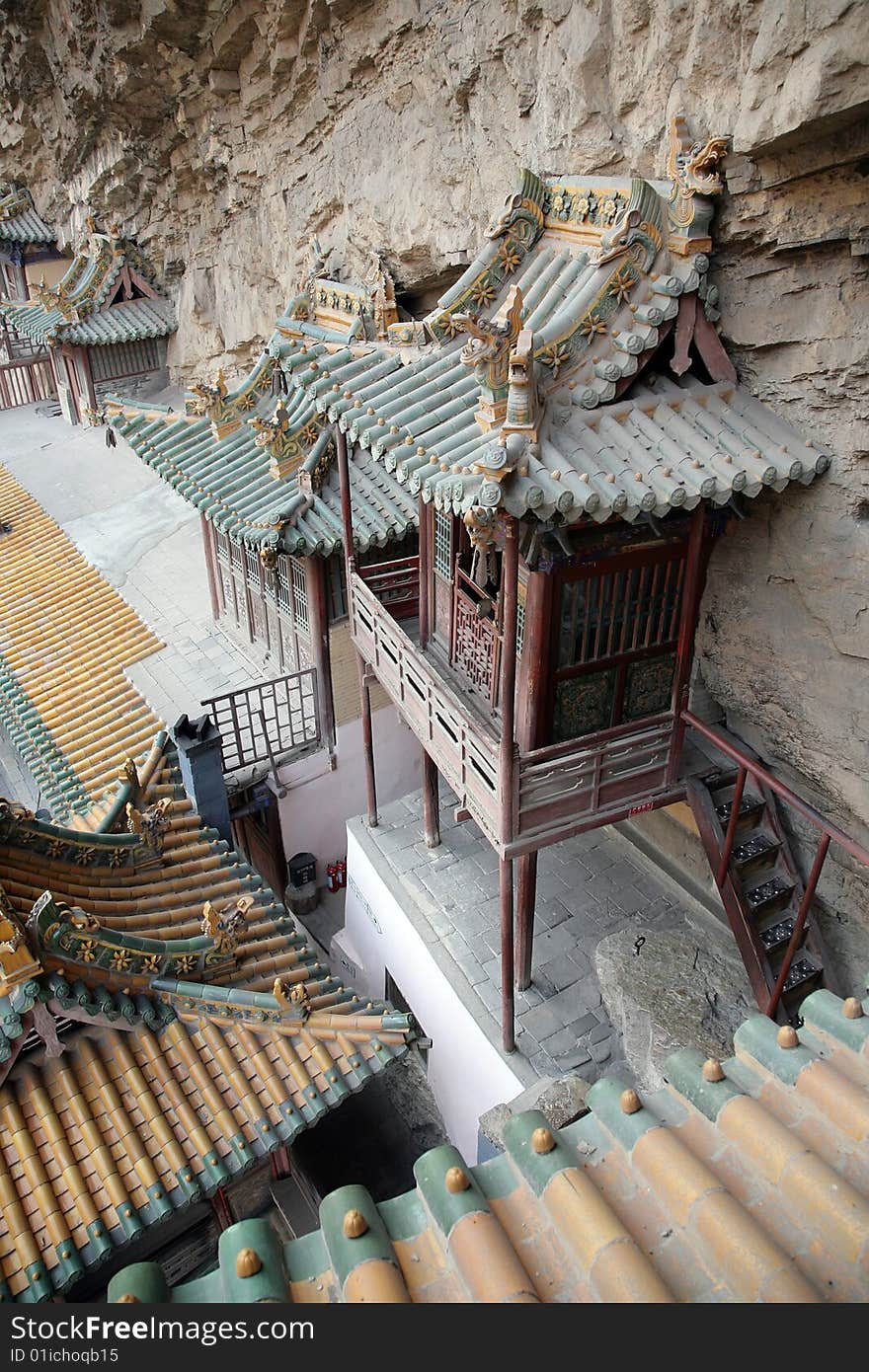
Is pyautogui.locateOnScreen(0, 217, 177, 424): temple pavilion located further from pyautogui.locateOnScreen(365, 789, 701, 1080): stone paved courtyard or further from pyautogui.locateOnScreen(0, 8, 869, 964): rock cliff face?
pyautogui.locateOnScreen(365, 789, 701, 1080): stone paved courtyard

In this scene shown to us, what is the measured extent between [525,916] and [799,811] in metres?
3.22

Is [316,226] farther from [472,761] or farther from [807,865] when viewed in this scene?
[807,865]

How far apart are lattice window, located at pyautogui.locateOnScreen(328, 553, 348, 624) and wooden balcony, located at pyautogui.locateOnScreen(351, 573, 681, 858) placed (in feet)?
14.6

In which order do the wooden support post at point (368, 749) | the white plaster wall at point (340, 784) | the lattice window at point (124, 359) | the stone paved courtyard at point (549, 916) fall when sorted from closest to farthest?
the stone paved courtyard at point (549, 916)
the wooden support post at point (368, 749)
the white plaster wall at point (340, 784)
the lattice window at point (124, 359)

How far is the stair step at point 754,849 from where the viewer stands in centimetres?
886

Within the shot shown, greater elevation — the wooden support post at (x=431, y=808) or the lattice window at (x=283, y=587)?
the lattice window at (x=283, y=587)

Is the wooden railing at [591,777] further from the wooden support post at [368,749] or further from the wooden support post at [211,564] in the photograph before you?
the wooden support post at [211,564]

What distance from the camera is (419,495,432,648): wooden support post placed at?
10.3 metres

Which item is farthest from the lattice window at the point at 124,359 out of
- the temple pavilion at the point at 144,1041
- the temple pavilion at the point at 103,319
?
the temple pavilion at the point at 144,1041

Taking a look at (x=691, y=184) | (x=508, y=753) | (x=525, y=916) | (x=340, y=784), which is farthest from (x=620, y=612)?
(x=340, y=784)

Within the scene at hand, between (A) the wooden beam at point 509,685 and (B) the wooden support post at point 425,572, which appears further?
(B) the wooden support post at point 425,572

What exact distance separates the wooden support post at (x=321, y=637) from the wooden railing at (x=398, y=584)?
2.56 feet

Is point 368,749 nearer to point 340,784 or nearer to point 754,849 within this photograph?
point 340,784

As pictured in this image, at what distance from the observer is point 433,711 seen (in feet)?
31.7
